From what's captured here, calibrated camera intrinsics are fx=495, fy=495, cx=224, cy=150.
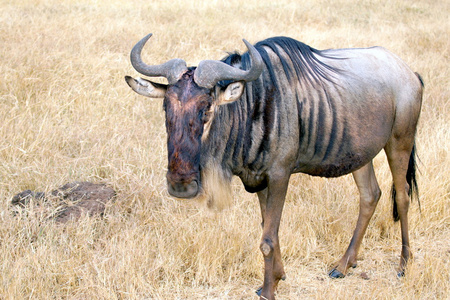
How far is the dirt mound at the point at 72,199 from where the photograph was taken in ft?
12.4

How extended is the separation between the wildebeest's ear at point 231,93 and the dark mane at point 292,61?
12.4 inches

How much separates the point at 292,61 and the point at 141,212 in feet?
5.64

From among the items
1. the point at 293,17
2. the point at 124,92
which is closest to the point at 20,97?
the point at 124,92

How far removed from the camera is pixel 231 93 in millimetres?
2729

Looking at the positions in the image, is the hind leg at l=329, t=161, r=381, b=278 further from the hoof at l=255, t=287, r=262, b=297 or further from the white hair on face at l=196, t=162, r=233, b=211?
the white hair on face at l=196, t=162, r=233, b=211

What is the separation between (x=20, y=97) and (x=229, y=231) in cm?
329

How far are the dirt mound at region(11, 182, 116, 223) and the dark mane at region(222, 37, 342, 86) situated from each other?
1.65m

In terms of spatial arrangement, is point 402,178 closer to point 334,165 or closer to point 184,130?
point 334,165

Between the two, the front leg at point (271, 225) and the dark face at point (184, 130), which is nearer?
the dark face at point (184, 130)

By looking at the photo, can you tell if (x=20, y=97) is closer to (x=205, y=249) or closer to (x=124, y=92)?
(x=124, y=92)

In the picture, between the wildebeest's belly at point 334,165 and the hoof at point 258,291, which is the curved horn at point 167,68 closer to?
the wildebeest's belly at point 334,165

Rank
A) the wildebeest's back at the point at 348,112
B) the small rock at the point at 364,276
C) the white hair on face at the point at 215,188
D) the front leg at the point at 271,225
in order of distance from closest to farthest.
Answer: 1. the white hair on face at the point at 215,188
2. the front leg at the point at 271,225
3. the wildebeest's back at the point at 348,112
4. the small rock at the point at 364,276

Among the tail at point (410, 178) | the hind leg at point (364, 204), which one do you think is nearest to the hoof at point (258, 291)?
the hind leg at point (364, 204)

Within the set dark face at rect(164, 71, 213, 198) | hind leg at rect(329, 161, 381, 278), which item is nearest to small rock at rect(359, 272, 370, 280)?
hind leg at rect(329, 161, 381, 278)
